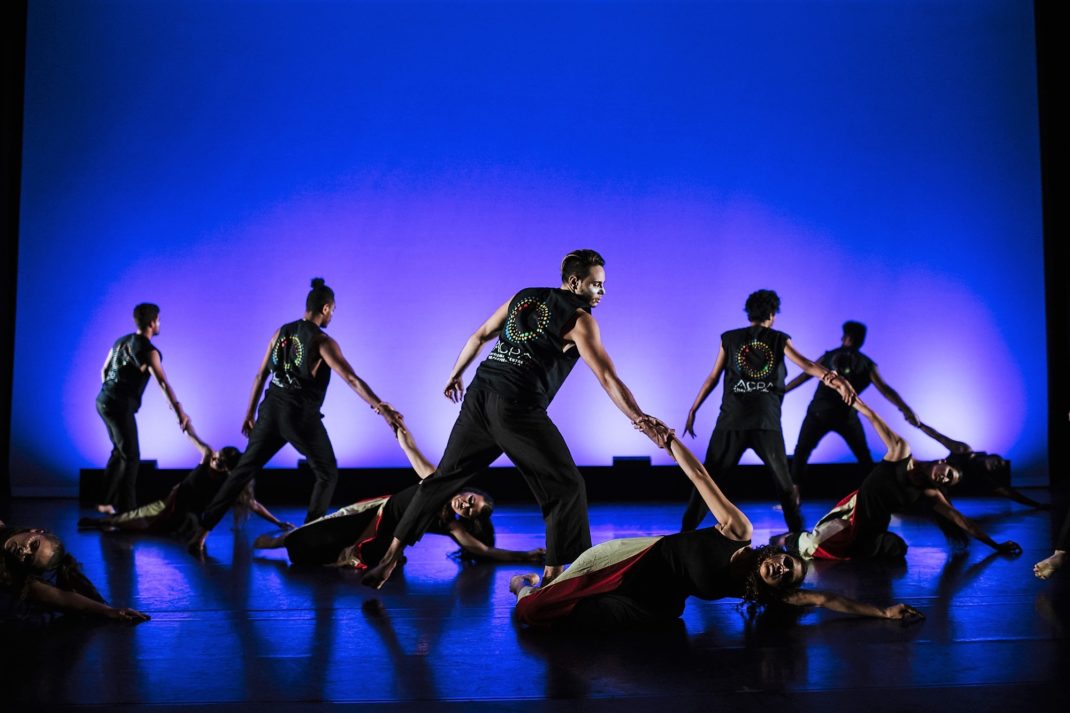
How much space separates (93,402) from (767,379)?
5433mm

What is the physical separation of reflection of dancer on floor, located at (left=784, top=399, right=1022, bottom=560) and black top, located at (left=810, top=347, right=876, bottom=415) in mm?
2122

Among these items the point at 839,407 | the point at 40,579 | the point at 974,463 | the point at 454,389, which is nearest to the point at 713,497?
the point at 454,389

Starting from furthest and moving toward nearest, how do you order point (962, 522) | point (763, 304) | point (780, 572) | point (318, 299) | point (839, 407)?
point (839, 407), point (763, 304), point (318, 299), point (962, 522), point (780, 572)

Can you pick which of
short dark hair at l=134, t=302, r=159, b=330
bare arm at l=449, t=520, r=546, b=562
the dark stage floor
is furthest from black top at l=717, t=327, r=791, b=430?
short dark hair at l=134, t=302, r=159, b=330

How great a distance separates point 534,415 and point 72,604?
168 cm

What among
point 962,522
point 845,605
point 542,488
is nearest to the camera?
point 845,605

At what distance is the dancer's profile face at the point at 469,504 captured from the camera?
4359 mm

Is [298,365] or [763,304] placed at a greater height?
[763,304]

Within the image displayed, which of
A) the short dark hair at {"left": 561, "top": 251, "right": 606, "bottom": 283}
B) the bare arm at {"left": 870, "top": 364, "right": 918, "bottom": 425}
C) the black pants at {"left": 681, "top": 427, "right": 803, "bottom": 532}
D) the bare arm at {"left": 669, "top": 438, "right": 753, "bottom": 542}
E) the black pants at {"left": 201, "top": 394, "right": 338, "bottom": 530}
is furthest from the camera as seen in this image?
the bare arm at {"left": 870, "top": 364, "right": 918, "bottom": 425}

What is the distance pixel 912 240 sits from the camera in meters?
8.18

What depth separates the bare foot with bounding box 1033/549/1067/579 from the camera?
12.6 feet

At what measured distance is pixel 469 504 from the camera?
4.36 meters

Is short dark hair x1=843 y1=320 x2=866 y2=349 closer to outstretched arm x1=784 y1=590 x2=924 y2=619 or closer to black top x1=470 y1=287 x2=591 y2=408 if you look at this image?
black top x1=470 y1=287 x2=591 y2=408

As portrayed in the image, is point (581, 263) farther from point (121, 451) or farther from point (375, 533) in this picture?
point (121, 451)
